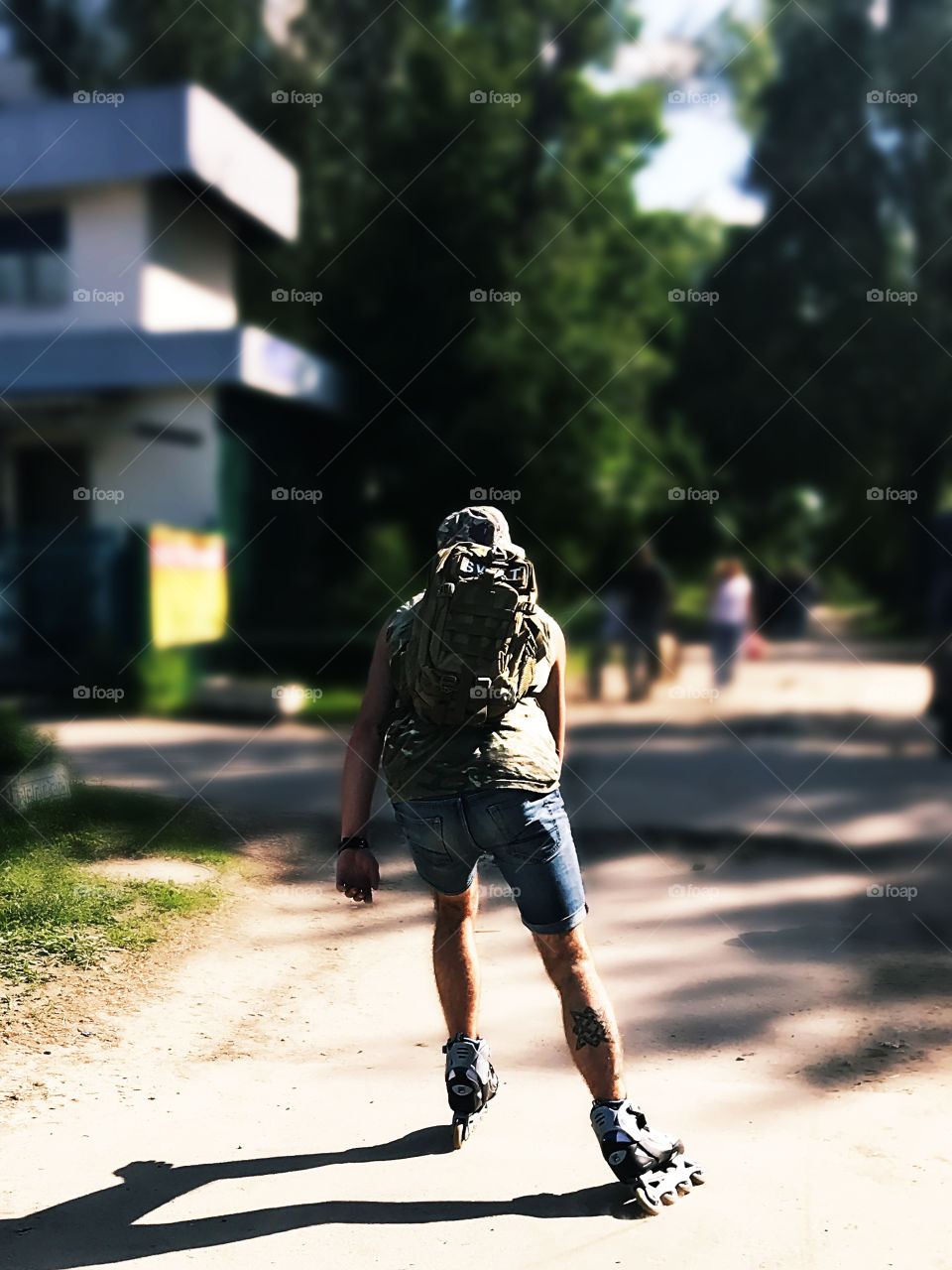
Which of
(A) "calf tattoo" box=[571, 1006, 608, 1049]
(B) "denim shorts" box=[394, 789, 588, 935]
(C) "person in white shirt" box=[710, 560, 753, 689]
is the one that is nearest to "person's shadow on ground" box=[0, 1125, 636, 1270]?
(A) "calf tattoo" box=[571, 1006, 608, 1049]

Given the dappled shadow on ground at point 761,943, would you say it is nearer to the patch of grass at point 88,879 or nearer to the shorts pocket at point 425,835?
the patch of grass at point 88,879

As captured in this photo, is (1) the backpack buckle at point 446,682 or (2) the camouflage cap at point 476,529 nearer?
(1) the backpack buckle at point 446,682

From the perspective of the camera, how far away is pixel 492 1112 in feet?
9.69

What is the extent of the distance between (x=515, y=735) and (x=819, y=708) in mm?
6828

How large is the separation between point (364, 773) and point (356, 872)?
0.23 m

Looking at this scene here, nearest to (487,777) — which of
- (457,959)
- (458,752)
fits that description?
(458,752)

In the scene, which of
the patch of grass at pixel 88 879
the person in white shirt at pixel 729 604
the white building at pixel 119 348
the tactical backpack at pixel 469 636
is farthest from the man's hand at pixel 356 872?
the white building at pixel 119 348

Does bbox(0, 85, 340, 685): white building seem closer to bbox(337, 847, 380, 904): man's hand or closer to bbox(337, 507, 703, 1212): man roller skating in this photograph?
bbox(337, 507, 703, 1212): man roller skating

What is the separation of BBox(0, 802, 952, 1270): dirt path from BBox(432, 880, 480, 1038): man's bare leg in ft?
0.84

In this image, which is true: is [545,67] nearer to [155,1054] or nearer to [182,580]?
[182,580]

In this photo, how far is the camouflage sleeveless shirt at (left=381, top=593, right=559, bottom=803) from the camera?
2.62 meters

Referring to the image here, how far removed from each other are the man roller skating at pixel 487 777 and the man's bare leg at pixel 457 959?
80mm

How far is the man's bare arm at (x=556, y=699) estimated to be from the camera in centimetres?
292

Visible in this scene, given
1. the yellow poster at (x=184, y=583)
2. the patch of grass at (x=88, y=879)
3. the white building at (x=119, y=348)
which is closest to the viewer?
the patch of grass at (x=88, y=879)
